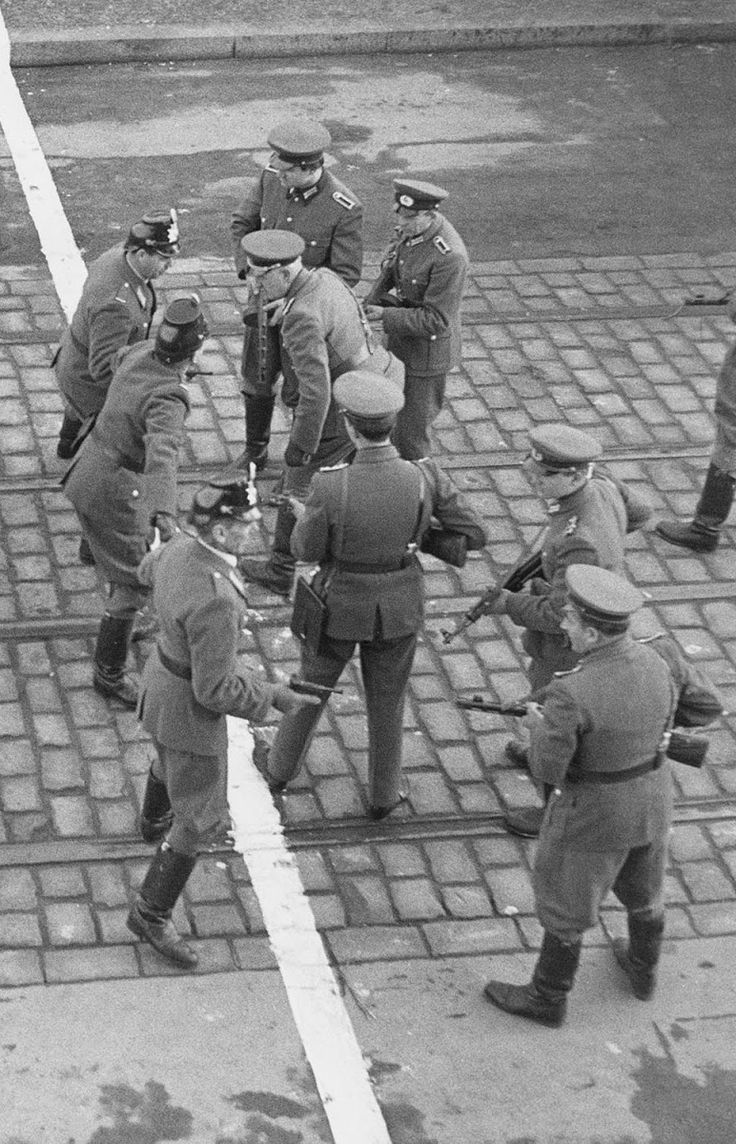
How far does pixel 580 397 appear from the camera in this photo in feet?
34.8

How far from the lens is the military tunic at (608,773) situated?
241 inches

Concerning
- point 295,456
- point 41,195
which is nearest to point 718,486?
point 295,456

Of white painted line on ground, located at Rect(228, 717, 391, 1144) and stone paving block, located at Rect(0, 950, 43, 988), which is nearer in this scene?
white painted line on ground, located at Rect(228, 717, 391, 1144)

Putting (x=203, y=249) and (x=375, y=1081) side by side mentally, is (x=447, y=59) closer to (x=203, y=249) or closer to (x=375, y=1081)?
(x=203, y=249)

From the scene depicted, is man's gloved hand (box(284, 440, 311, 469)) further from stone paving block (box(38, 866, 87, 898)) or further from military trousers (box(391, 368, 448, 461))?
stone paving block (box(38, 866, 87, 898))

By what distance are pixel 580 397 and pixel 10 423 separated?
3.27 metres

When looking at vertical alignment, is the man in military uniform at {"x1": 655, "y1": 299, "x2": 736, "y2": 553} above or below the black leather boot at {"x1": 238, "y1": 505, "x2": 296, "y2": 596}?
above

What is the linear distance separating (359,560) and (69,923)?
1778 millimetres

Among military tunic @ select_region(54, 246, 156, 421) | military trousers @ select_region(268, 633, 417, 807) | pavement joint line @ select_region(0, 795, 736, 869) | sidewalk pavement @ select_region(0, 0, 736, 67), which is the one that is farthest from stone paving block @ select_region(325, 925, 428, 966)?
sidewalk pavement @ select_region(0, 0, 736, 67)

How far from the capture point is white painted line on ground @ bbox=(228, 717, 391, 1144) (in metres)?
6.33

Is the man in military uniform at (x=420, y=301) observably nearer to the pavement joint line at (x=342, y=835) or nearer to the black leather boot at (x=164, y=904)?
the pavement joint line at (x=342, y=835)

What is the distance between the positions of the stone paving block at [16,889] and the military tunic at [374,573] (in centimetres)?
117

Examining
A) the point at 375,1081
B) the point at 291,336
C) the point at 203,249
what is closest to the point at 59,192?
the point at 203,249

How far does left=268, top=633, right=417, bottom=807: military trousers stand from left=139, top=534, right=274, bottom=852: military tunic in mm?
777
